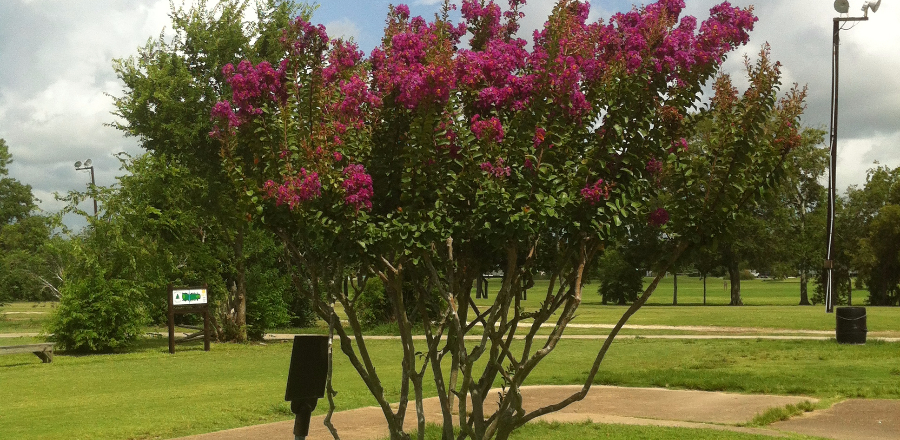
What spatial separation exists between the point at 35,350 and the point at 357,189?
17038 millimetres

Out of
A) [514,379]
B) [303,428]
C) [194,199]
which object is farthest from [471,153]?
[194,199]

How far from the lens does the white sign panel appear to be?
2344 centimetres

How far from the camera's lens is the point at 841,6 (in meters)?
28.0

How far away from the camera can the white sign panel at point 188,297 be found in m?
23.4

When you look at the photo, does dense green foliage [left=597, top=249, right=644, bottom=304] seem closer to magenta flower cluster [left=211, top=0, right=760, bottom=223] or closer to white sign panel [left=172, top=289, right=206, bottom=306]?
A: white sign panel [left=172, top=289, right=206, bottom=306]

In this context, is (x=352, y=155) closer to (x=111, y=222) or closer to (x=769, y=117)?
(x=769, y=117)

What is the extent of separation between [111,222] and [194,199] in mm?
2286

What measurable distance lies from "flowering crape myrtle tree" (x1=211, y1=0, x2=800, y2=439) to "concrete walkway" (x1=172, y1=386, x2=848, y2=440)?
369cm

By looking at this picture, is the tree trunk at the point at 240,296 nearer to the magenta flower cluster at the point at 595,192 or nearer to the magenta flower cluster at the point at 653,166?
the magenta flower cluster at the point at 653,166

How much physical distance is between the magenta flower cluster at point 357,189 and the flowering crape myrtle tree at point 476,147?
0.03 ft

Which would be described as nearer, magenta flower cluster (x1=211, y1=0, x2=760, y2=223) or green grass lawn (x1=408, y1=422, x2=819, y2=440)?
magenta flower cluster (x1=211, y1=0, x2=760, y2=223)

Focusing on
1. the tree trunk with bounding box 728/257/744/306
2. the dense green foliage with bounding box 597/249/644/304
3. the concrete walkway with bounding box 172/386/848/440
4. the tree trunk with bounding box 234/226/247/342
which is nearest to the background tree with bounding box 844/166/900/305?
the tree trunk with bounding box 728/257/744/306

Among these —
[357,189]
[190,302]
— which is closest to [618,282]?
[190,302]

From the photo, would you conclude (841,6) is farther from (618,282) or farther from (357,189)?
(618,282)
